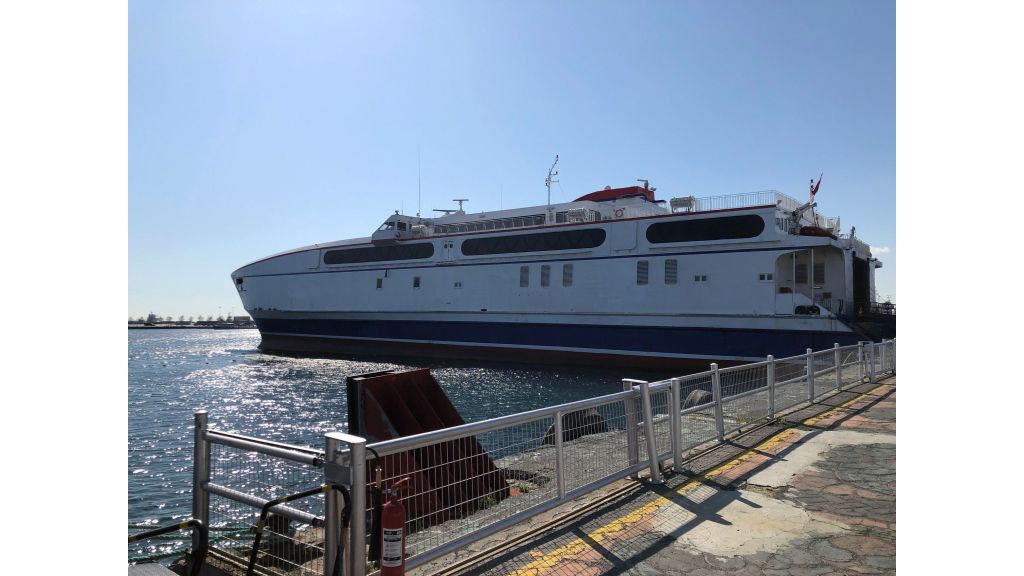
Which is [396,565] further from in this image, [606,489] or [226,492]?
[606,489]

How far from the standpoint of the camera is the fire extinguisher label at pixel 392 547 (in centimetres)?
345

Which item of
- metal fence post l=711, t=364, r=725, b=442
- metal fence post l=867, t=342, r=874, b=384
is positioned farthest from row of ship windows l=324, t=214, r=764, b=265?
metal fence post l=711, t=364, r=725, b=442

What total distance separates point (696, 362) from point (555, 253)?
9.04 meters

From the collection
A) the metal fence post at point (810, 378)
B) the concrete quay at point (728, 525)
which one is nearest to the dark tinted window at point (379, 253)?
the metal fence post at point (810, 378)

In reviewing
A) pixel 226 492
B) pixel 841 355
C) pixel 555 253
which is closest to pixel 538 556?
pixel 226 492

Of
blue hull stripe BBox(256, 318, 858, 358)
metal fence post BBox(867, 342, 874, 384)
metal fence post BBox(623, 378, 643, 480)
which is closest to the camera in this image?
metal fence post BBox(623, 378, 643, 480)

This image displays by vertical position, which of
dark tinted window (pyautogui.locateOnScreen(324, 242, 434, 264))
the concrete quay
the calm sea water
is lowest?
the calm sea water

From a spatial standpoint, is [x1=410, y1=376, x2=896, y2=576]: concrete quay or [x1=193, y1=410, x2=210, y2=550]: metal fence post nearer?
[x1=410, y1=376, x2=896, y2=576]: concrete quay

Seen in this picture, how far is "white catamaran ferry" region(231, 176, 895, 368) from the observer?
24547 millimetres

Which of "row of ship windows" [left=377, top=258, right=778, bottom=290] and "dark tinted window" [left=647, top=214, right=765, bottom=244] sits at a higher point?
"dark tinted window" [left=647, top=214, right=765, bottom=244]

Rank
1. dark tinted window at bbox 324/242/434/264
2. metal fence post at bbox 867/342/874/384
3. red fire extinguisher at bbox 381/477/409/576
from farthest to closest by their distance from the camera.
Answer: dark tinted window at bbox 324/242/434/264
metal fence post at bbox 867/342/874/384
red fire extinguisher at bbox 381/477/409/576

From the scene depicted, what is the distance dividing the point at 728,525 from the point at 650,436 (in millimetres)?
1408

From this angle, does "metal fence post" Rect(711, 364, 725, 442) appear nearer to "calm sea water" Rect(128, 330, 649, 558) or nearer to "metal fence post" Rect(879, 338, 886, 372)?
"calm sea water" Rect(128, 330, 649, 558)

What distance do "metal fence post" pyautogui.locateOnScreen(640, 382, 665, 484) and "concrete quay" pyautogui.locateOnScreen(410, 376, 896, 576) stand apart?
12 cm
